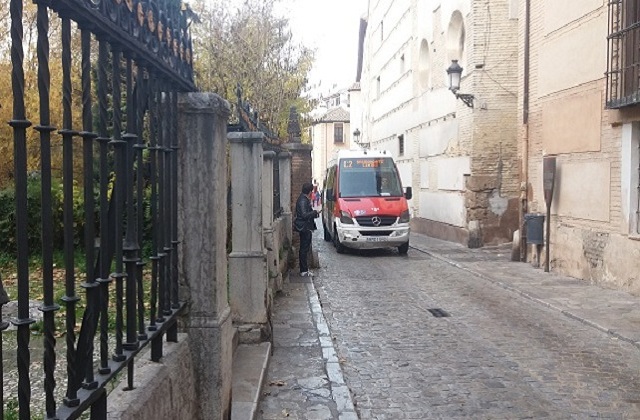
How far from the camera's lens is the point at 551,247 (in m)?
14.8

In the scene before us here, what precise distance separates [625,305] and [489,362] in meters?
4.23

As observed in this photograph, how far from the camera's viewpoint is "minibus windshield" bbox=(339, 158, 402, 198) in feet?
63.2

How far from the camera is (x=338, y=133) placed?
228 feet

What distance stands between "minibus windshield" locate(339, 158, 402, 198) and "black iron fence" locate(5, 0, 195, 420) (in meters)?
15.1

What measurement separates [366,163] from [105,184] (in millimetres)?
17116

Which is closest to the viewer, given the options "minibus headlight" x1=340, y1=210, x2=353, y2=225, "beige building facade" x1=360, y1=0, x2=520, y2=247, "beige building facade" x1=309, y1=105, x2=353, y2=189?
"minibus headlight" x1=340, y1=210, x2=353, y2=225

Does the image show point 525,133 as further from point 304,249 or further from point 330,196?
point 330,196

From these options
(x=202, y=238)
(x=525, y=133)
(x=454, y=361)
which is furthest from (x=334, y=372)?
(x=525, y=133)

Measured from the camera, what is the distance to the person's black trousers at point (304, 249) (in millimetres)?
13984

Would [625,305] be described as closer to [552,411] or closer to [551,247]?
[551,247]

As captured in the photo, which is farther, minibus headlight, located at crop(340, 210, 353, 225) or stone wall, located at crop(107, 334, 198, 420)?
minibus headlight, located at crop(340, 210, 353, 225)

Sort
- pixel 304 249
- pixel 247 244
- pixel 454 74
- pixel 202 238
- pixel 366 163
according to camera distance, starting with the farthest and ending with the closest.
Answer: pixel 366 163
pixel 454 74
pixel 304 249
pixel 247 244
pixel 202 238

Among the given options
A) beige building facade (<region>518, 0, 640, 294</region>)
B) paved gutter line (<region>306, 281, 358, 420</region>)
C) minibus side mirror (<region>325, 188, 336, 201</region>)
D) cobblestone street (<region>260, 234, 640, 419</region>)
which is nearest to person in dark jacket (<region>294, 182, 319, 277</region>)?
cobblestone street (<region>260, 234, 640, 419</region>)

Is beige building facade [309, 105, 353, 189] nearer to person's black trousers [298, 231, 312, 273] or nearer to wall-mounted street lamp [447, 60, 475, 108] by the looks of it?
wall-mounted street lamp [447, 60, 475, 108]
